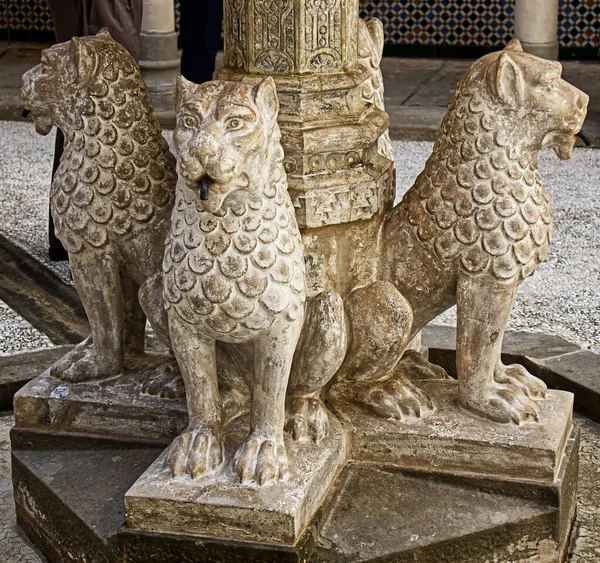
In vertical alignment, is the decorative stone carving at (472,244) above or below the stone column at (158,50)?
above

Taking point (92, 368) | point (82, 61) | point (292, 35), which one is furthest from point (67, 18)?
point (292, 35)

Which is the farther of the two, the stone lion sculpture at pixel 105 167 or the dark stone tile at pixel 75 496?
the stone lion sculpture at pixel 105 167

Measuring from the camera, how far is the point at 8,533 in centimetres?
321

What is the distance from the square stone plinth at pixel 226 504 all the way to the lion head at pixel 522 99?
929 mm

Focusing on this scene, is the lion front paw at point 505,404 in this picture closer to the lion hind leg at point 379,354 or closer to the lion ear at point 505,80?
the lion hind leg at point 379,354

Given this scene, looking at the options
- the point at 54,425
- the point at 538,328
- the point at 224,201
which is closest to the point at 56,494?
the point at 54,425

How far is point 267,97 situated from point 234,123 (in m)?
0.12

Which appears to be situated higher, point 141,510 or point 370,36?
point 370,36

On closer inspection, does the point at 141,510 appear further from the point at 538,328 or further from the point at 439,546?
the point at 538,328

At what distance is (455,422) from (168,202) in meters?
0.92

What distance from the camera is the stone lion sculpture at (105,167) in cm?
301

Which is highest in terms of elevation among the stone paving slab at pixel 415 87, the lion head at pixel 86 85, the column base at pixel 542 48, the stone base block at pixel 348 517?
the lion head at pixel 86 85

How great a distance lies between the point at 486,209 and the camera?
9.48 ft

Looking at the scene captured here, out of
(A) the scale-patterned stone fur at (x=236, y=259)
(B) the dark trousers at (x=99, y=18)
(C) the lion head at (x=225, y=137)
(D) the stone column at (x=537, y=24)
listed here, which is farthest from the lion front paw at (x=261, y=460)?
(D) the stone column at (x=537, y=24)
